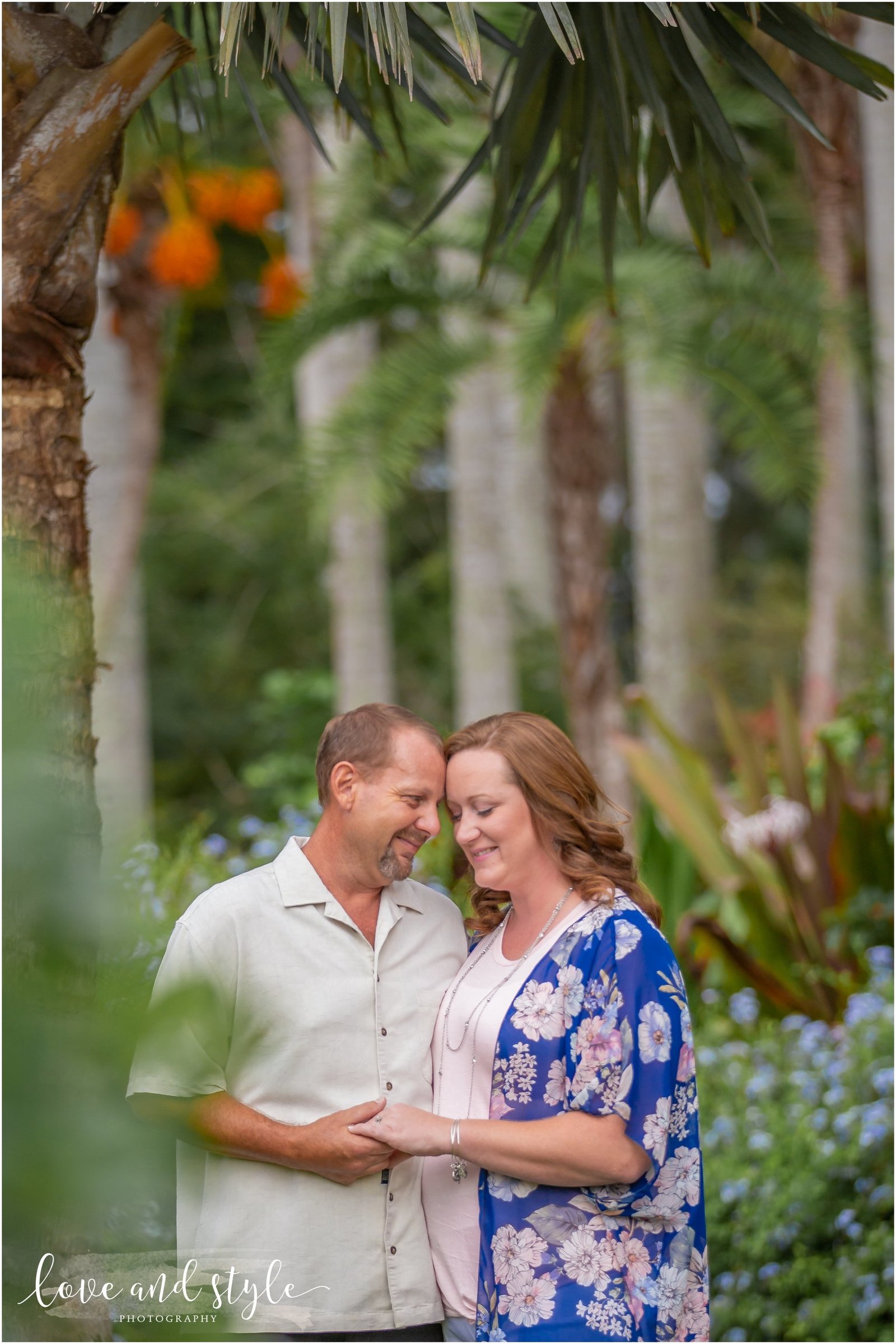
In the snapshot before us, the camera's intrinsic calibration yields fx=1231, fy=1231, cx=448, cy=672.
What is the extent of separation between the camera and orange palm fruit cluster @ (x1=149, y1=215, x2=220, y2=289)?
8.36 meters

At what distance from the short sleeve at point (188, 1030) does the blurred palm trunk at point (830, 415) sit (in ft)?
23.5

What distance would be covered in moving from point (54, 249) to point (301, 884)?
1.17 m

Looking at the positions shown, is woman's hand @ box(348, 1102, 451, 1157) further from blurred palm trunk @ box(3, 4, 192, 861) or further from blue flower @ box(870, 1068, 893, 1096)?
blue flower @ box(870, 1068, 893, 1096)

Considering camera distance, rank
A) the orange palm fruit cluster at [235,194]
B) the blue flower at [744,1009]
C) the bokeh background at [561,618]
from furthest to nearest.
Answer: the orange palm fruit cluster at [235,194], the blue flower at [744,1009], the bokeh background at [561,618]

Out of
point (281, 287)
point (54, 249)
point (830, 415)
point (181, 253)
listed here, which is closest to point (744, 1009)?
point (54, 249)

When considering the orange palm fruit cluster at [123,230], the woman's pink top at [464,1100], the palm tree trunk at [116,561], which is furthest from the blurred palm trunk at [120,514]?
the woman's pink top at [464,1100]

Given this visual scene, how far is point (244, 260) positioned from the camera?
1394 cm

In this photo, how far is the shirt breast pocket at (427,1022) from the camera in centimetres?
213

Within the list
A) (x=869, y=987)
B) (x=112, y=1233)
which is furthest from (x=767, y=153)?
(x=112, y=1233)

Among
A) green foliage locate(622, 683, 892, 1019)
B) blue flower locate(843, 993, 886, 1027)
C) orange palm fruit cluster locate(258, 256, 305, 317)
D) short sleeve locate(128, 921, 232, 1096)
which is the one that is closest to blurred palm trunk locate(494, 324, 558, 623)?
orange palm fruit cluster locate(258, 256, 305, 317)

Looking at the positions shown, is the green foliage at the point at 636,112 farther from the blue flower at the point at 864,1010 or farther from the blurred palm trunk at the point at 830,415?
the blurred palm trunk at the point at 830,415

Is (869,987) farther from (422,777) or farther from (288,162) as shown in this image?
(288,162)

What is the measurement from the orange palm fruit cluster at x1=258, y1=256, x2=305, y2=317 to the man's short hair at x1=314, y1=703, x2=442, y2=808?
6.53m

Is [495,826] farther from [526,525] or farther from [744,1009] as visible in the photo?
[526,525]
